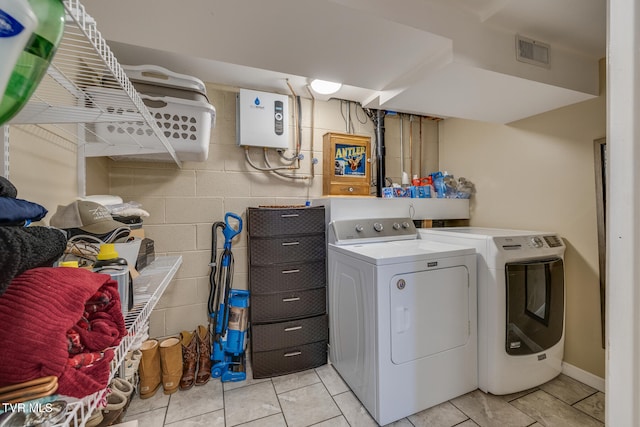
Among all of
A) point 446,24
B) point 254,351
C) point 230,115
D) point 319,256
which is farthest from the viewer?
point 230,115

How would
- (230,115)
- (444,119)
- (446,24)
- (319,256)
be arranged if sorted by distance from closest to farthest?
(446,24), (319,256), (230,115), (444,119)

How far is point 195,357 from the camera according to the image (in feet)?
6.57

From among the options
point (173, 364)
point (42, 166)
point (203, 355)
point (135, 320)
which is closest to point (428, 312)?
point (135, 320)

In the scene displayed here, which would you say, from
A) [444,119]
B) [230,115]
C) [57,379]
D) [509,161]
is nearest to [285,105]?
[230,115]

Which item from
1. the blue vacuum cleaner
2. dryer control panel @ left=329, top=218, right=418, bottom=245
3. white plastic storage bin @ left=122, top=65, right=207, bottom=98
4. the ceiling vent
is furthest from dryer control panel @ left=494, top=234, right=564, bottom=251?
white plastic storage bin @ left=122, top=65, right=207, bottom=98

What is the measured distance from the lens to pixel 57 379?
37 centimetres

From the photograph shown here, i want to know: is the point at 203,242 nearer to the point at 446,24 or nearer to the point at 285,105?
the point at 285,105

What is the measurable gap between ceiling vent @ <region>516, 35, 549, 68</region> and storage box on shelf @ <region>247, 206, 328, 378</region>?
1.65 metres

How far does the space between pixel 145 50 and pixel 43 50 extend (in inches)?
67.2

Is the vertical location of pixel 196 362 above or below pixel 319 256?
below

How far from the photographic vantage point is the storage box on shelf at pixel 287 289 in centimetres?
197

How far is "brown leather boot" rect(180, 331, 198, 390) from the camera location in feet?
6.12

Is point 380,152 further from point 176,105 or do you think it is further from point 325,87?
point 176,105

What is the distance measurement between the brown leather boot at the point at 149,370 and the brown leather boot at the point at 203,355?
10.8 inches
